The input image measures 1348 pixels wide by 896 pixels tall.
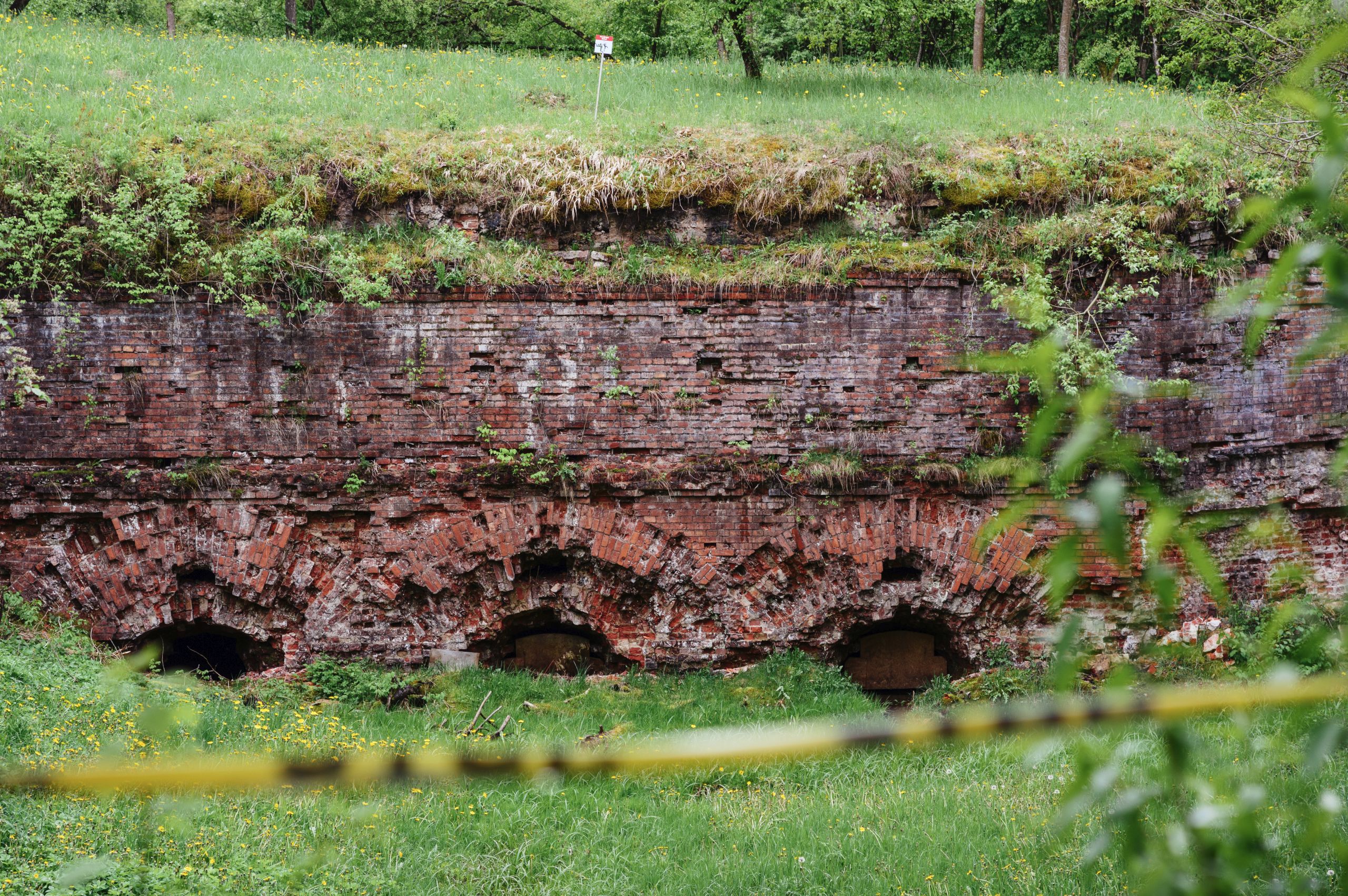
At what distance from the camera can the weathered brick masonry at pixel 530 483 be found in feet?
27.4

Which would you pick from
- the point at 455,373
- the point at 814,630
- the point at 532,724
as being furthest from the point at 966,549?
the point at 455,373

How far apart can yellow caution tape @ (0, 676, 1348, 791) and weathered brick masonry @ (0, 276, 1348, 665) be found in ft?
23.8

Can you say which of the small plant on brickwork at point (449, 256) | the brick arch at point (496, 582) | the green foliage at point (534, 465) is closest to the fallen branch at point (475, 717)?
the brick arch at point (496, 582)

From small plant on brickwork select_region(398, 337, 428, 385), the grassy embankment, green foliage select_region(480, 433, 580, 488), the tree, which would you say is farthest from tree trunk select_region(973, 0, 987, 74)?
small plant on brickwork select_region(398, 337, 428, 385)

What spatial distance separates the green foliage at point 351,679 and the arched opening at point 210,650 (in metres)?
0.71

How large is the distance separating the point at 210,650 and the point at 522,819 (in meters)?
4.89

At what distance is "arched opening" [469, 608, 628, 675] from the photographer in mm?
8594

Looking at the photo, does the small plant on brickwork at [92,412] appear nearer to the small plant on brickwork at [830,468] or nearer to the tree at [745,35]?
the small plant on brickwork at [830,468]

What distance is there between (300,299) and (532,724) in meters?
4.43

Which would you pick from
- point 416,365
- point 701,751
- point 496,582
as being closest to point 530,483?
point 496,582

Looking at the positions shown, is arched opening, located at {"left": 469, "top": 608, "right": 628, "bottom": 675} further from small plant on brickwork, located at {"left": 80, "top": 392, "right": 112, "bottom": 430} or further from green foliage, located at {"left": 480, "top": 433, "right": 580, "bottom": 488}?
small plant on brickwork, located at {"left": 80, "top": 392, "right": 112, "bottom": 430}

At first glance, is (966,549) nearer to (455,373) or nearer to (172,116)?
(455,373)

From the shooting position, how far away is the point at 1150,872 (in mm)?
1213

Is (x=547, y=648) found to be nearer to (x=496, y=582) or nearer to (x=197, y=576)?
(x=496, y=582)
